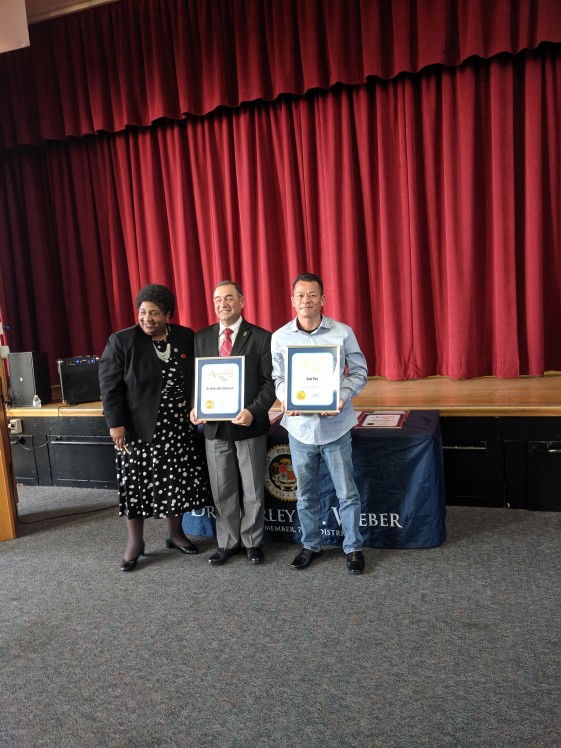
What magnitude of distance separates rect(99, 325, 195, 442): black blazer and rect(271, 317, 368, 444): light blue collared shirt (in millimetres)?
539

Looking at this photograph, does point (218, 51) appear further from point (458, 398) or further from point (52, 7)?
point (458, 398)

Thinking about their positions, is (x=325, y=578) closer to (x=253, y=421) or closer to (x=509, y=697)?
(x=253, y=421)

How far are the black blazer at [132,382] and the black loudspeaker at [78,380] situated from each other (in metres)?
1.56

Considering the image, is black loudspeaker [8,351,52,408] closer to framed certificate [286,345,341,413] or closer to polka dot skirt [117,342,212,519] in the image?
polka dot skirt [117,342,212,519]

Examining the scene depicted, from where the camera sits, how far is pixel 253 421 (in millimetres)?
2498

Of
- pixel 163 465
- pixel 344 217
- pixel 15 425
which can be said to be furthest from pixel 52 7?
pixel 163 465

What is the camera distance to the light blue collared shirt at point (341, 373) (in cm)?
240

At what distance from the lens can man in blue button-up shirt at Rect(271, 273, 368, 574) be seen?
2400 millimetres

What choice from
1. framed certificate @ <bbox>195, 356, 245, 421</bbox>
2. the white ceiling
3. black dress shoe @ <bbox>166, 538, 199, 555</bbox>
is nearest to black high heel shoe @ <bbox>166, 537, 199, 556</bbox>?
black dress shoe @ <bbox>166, 538, 199, 555</bbox>

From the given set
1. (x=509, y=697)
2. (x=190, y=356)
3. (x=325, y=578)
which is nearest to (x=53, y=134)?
(x=190, y=356)

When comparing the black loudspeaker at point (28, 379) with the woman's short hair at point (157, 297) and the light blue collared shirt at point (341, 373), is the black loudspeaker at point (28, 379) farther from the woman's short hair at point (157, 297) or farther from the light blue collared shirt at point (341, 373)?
the light blue collared shirt at point (341, 373)

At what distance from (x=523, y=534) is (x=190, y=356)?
1.75 meters

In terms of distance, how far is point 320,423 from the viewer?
240cm

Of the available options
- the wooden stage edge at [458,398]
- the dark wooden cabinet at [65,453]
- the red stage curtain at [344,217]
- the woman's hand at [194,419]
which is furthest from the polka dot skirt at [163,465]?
the red stage curtain at [344,217]
